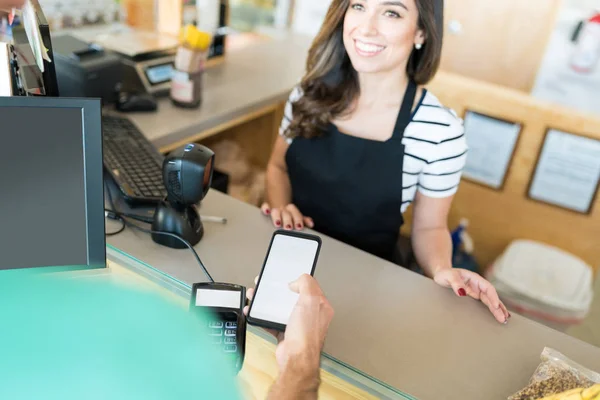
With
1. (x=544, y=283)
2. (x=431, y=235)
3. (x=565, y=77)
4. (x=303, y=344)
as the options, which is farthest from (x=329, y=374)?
(x=565, y=77)

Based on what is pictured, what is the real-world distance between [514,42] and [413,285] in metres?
1.92

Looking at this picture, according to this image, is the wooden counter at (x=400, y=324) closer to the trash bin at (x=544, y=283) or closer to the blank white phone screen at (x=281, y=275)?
the blank white phone screen at (x=281, y=275)

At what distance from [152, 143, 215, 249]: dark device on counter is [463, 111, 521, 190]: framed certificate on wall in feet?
4.58

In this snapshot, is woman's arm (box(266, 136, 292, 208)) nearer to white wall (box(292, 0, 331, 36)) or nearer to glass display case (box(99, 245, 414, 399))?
glass display case (box(99, 245, 414, 399))

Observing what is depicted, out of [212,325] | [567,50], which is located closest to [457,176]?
[212,325]

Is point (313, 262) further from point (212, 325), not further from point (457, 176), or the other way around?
point (457, 176)

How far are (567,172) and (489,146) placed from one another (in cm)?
29

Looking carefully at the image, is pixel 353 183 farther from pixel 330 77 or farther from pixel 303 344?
pixel 303 344

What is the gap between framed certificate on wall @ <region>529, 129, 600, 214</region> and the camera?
198cm

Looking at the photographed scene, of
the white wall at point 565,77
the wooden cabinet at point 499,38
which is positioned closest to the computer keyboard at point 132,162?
the wooden cabinet at point 499,38

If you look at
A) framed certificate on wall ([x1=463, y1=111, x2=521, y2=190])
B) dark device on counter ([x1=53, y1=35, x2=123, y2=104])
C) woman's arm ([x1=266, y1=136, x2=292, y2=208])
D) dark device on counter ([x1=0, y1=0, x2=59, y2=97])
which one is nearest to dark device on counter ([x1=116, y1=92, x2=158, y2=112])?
dark device on counter ([x1=53, y1=35, x2=123, y2=104])

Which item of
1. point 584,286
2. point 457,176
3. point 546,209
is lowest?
point 584,286

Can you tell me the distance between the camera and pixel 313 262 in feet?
2.77

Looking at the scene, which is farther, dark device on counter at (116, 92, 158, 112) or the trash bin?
the trash bin
